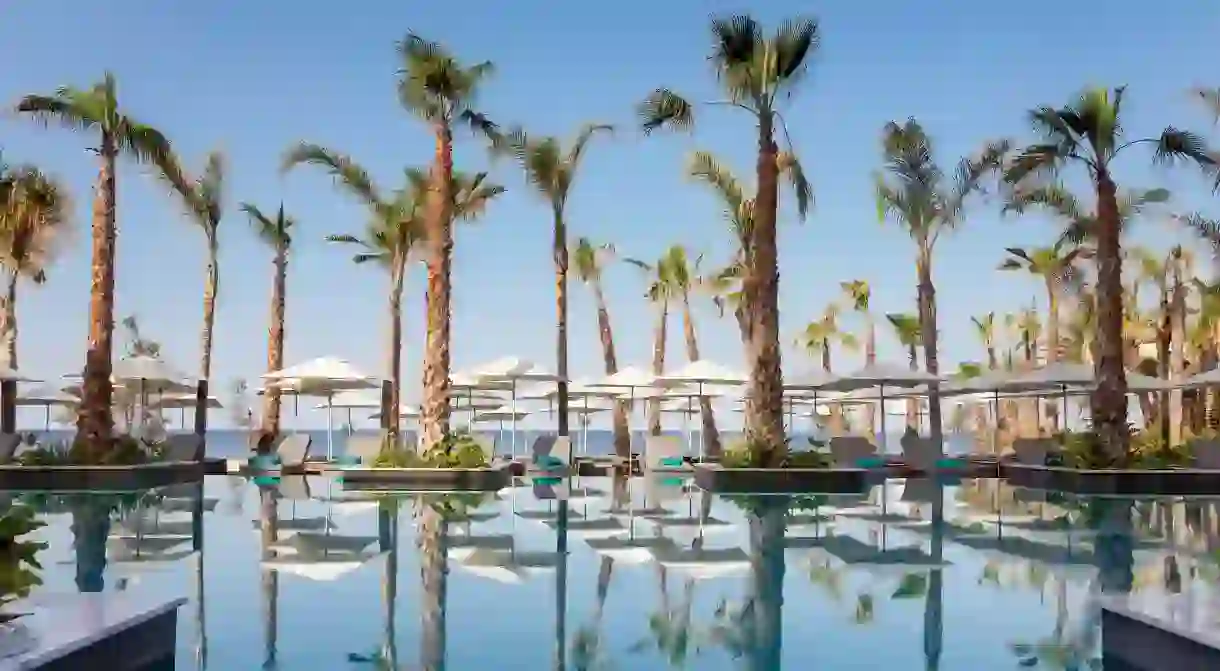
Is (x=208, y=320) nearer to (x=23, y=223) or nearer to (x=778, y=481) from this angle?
(x=23, y=223)

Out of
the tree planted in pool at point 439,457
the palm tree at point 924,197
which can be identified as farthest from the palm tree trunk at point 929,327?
the tree planted in pool at point 439,457

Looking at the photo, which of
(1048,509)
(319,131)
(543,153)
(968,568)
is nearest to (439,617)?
(968,568)

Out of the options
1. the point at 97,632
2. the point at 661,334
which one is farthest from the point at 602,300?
the point at 97,632

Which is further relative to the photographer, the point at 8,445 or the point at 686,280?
the point at 686,280

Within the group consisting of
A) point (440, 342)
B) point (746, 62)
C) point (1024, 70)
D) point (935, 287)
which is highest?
point (1024, 70)

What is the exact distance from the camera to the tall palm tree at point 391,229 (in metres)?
31.2

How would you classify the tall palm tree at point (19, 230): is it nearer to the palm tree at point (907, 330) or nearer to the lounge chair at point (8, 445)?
the lounge chair at point (8, 445)

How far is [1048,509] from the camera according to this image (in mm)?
18172

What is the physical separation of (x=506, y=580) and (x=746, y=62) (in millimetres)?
13623

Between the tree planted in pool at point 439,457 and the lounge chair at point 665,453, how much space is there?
4.40m

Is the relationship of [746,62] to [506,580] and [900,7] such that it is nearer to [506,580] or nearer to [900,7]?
[900,7]

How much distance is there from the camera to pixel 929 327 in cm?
3206

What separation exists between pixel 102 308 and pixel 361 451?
5.41 m

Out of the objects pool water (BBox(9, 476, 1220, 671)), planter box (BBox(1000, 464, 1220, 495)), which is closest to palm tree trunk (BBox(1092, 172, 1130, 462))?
planter box (BBox(1000, 464, 1220, 495))
